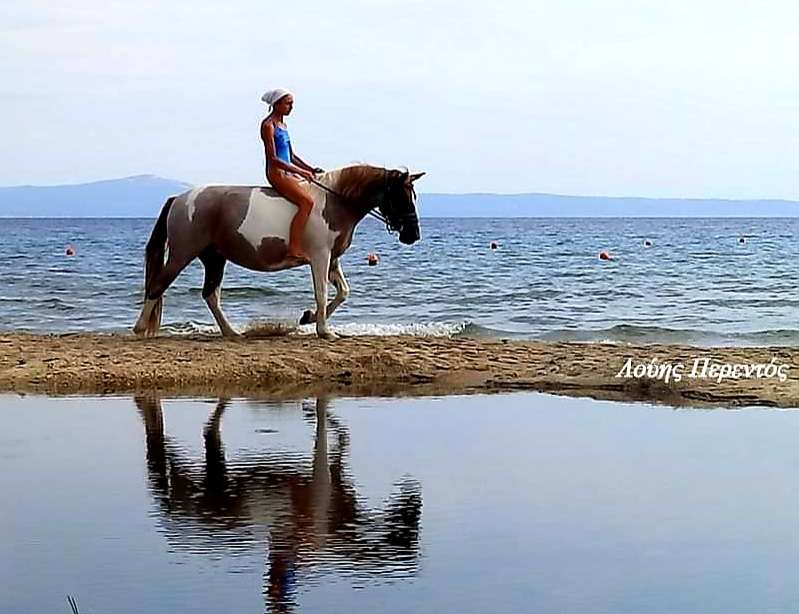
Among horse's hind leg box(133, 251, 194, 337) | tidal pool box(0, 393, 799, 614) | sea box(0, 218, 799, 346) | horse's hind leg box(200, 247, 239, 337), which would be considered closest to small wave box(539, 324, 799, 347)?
sea box(0, 218, 799, 346)

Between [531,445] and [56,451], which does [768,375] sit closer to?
[531,445]

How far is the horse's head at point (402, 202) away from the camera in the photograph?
43.1 ft

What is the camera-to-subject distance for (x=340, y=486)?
733 cm

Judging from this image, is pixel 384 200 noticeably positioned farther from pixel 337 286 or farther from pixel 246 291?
pixel 246 291

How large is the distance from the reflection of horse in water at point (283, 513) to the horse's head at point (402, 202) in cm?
485

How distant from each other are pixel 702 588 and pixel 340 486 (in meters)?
2.40

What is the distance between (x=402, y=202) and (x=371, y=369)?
2.17 metres

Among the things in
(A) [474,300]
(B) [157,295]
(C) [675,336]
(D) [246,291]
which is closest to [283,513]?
(B) [157,295]

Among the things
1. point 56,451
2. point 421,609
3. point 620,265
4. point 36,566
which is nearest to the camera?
point 421,609

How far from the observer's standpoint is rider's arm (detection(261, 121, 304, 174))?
12930mm

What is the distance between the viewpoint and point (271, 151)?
1294cm

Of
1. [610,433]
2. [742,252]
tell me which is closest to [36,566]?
[610,433]

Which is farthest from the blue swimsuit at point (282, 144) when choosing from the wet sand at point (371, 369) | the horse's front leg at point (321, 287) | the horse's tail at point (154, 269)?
the wet sand at point (371, 369)

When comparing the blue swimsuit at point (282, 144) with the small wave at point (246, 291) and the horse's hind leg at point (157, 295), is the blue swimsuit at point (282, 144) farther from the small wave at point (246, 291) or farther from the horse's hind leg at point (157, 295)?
the small wave at point (246, 291)
